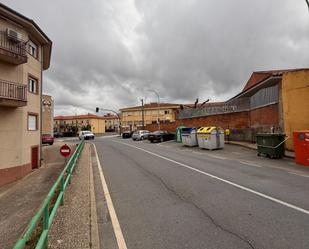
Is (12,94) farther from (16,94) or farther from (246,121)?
(246,121)

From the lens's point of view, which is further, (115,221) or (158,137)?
(158,137)

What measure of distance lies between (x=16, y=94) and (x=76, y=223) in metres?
12.8

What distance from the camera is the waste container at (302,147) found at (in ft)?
39.7

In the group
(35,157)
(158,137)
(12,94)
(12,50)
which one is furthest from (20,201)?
(158,137)

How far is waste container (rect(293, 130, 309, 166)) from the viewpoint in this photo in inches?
476

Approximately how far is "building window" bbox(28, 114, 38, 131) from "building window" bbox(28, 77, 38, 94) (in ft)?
5.76

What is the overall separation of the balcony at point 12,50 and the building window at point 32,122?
3.94 metres

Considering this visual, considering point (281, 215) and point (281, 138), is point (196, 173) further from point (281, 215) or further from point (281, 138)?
point (281, 138)

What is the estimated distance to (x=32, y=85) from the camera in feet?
59.3

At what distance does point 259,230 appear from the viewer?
14.5ft

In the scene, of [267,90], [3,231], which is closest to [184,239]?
[3,231]

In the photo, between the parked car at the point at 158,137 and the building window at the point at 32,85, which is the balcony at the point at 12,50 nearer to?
the building window at the point at 32,85

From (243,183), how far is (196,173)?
2297mm

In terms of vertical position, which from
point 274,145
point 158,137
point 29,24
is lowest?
point 274,145
